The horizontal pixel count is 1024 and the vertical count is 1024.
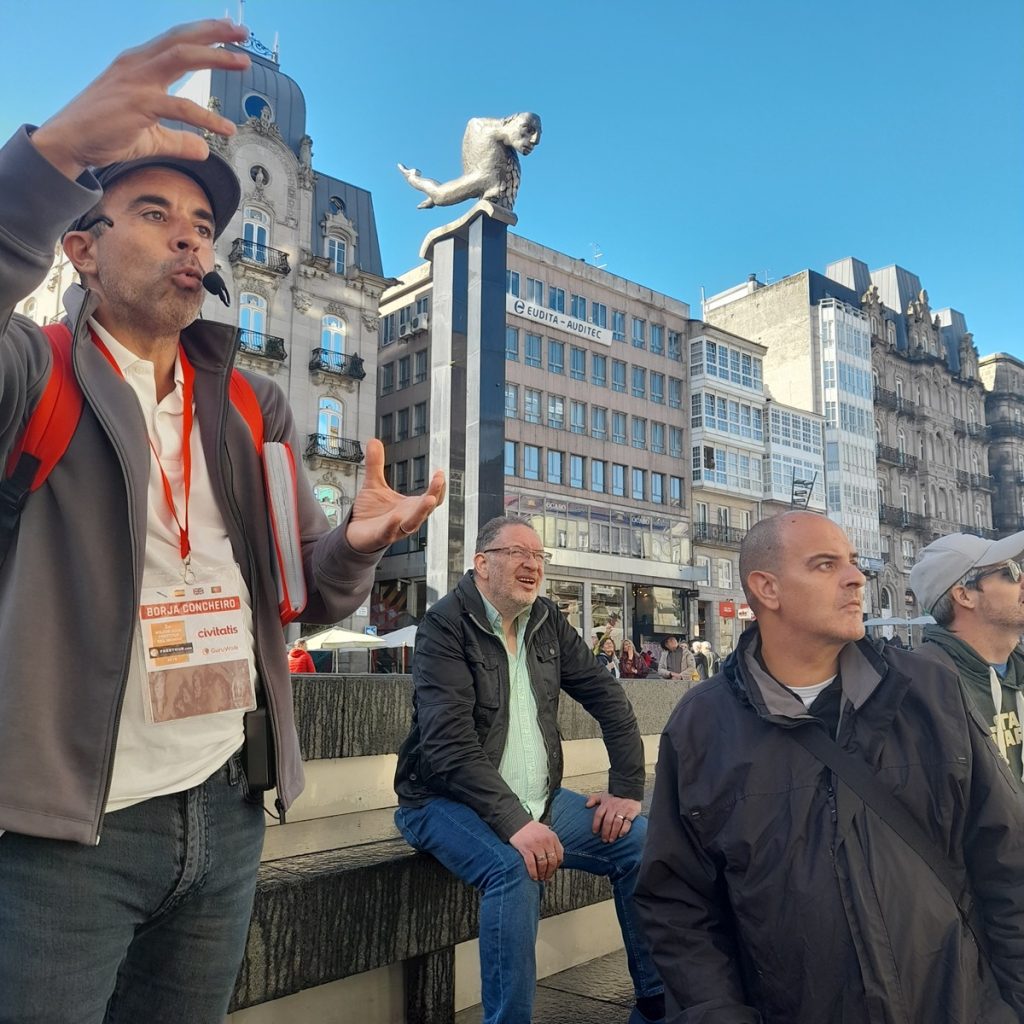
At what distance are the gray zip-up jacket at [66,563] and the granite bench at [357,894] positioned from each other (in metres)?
1.08

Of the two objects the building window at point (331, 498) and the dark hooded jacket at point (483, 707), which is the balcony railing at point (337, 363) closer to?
the building window at point (331, 498)

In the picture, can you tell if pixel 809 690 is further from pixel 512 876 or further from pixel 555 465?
pixel 555 465

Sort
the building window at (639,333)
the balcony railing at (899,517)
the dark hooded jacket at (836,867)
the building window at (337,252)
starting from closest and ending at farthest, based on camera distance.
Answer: the dark hooded jacket at (836,867) < the building window at (337,252) < the building window at (639,333) < the balcony railing at (899,517)

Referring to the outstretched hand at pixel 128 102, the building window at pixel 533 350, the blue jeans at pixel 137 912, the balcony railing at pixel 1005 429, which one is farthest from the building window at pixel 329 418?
the balcony railing at pixel 1005 429

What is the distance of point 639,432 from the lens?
153 ft

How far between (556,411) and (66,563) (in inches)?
1654

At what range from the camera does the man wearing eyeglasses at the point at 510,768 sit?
9.45 feet

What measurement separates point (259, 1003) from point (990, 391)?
85.4 metres

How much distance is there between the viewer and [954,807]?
2180 mm

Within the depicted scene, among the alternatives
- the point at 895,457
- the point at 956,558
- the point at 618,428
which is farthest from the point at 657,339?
the point at 956,558

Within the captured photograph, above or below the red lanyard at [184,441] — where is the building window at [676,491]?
above

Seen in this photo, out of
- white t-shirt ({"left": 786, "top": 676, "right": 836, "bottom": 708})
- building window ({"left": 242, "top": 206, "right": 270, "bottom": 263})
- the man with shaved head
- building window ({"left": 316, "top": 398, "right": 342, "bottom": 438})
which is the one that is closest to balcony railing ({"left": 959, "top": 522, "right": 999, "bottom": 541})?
building window ({"left": 316, "top": 398, "right": 342, "bottom": 438})

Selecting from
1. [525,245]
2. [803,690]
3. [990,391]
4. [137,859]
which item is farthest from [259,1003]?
[990,391]

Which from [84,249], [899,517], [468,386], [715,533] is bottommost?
[84,249]
